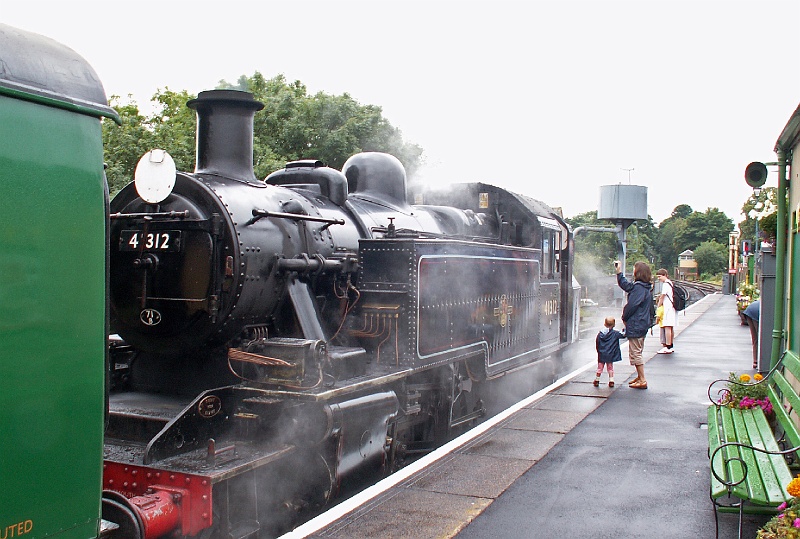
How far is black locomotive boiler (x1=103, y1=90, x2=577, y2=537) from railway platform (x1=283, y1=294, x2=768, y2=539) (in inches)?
21.5

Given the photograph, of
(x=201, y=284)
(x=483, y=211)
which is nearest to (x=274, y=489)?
(x=201, y=284)

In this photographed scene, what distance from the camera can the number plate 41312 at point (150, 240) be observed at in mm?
4930

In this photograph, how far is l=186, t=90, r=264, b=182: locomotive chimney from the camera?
5.56 meters

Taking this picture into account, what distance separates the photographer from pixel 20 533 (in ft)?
7.98

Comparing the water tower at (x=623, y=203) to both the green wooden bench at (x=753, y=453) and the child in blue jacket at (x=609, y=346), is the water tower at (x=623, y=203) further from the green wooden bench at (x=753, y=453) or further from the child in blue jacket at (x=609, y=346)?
the green wooden bench at (x=753, y=453)

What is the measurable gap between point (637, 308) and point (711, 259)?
7917 centimetres

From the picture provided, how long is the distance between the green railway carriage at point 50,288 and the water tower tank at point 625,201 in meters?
38.0

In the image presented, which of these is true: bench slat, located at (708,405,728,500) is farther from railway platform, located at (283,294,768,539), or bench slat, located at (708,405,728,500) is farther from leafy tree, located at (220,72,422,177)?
leafy tree, located at (220,72,422,177)

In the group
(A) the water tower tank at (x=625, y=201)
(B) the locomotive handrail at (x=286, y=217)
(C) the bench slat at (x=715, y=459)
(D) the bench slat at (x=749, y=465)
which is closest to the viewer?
(D) the bench slat at (x=749, y=465)

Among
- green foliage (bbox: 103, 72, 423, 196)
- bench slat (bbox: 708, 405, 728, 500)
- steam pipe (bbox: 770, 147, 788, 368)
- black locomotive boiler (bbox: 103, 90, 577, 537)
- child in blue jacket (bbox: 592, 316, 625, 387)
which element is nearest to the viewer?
bench slat (bbox: 708, 405, 728, 500)

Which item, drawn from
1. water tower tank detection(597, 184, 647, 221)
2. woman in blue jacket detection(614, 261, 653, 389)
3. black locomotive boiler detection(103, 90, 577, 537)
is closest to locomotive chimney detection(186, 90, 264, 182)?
black locomotive boiler detection(103, 90, 577, 537)

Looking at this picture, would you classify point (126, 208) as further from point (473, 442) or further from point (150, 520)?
point (473, 442)

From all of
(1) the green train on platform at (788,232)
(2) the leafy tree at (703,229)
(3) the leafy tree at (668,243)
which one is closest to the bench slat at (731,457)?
(1) the green train on platform at (788,232)

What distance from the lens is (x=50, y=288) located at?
8.43ft
